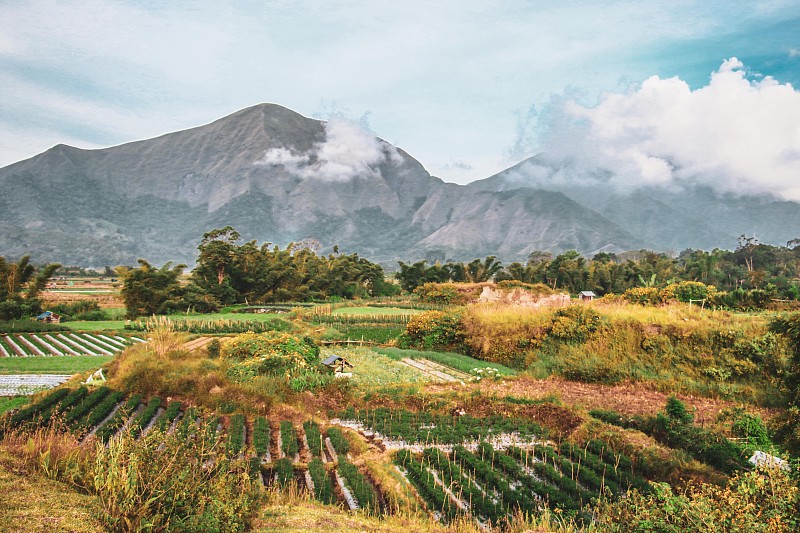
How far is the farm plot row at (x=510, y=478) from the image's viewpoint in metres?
5.70

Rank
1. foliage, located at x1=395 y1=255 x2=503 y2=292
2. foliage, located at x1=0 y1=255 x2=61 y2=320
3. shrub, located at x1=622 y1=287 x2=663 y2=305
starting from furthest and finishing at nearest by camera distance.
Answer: foliage, located at x1=395 y1=255 x2=503 y2=292 < foliage, located at x1=0 y1=255 x2=61 y2=320 < shrub, located at x1=622 y1=287 x2=663 y2=305

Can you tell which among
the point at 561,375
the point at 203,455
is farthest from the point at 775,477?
the point at 561,375

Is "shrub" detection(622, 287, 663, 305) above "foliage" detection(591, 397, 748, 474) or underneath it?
above

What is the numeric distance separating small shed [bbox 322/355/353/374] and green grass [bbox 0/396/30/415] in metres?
6.58

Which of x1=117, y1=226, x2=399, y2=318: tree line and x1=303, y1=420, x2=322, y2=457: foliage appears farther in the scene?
x1=117, y1=226, x2=399, y2=318: tree line

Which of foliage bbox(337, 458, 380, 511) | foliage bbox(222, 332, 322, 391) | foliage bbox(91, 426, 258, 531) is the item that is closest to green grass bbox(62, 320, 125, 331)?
foliage bbox(222, 332, 322, 391)

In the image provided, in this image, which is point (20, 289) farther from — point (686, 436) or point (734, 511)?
point (734, 511)

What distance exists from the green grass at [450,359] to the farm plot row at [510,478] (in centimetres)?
717

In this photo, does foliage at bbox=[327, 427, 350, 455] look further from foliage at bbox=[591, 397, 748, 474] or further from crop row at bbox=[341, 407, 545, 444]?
foliage at bbox=[591, 397, 748, 474]

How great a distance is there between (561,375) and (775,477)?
383 inches

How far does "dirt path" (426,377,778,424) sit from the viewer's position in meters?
9.82

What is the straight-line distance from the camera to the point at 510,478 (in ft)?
21.5

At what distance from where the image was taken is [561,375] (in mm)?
13742

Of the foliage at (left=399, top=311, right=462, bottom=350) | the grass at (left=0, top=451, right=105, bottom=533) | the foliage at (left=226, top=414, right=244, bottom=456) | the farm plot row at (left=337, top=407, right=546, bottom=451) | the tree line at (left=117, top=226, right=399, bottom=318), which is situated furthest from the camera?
the tree line at (left=117, top=226, right=399, bottom=318)
